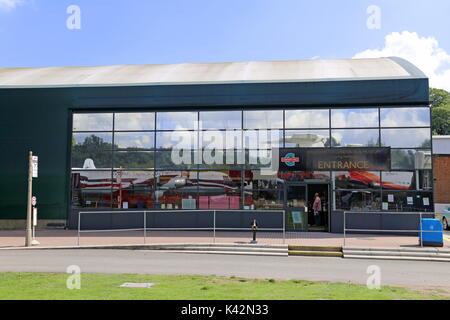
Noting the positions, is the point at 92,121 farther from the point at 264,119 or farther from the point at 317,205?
the point at 317,205

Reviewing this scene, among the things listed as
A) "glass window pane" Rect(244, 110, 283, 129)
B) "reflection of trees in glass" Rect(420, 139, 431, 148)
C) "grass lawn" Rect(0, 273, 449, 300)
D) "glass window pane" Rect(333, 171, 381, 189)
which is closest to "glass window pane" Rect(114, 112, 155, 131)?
"glass window pane" Rect(244, 110, 283, 129)

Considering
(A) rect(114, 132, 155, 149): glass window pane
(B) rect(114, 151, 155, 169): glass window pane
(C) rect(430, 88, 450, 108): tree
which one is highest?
(C) rect(430, 88, 450, 108): tree

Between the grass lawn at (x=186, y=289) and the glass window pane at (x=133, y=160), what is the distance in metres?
11.8

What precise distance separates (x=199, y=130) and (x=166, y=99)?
2393 mm

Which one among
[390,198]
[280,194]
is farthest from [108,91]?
[390,198]

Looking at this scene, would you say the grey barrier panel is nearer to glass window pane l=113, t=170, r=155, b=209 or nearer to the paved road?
the paved road

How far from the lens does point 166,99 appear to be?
2144 cm

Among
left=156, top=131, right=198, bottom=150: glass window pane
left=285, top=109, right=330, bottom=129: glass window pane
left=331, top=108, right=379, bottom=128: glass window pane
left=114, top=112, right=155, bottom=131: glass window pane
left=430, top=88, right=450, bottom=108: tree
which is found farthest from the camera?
left=430, top=88, right=450, bottom=108: tree

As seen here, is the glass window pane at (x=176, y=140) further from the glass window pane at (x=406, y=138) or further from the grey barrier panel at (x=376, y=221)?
the glass window pane at (x=406, y=138)

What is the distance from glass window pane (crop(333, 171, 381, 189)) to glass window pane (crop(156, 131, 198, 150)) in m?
7.34

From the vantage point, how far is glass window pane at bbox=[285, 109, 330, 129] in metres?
20.6
